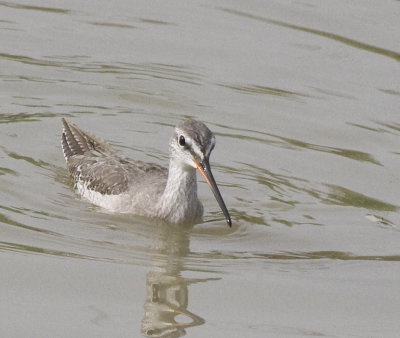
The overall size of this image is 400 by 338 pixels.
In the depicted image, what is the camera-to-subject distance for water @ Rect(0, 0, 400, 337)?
10609 millimetres

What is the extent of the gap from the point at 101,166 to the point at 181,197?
5.33 ft

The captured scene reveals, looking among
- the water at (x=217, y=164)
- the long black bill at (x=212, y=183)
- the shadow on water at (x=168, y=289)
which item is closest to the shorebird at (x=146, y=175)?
→ the long black bill at (x=212, y=183)

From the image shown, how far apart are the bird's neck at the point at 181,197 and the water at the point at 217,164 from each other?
0.19 m

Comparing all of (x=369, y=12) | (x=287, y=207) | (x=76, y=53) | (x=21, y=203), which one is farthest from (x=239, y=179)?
(x=369, y=12)

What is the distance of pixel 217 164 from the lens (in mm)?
14969

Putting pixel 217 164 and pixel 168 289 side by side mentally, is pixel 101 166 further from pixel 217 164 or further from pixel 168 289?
pixel 168 289

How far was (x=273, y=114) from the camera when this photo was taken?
16344 millimetres

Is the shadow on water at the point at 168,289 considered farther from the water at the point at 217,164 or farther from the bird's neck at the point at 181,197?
the bird's neck at the point at 181,197

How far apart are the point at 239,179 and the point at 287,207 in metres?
1.01

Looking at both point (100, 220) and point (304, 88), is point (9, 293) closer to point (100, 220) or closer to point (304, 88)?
point (100, 220)

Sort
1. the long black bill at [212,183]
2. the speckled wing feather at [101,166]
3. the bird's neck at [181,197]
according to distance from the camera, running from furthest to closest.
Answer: the speckled wing feather at [101,166], the bird's neck at [181,197], the long black bill at [212,183]

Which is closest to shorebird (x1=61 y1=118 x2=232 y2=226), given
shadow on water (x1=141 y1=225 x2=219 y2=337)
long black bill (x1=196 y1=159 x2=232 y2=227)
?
long black bill (x1=196 y1=159 x2=232 y2=227)

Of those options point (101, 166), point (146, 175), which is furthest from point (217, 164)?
point (101, 166)

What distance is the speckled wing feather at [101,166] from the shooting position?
45.7 feet
